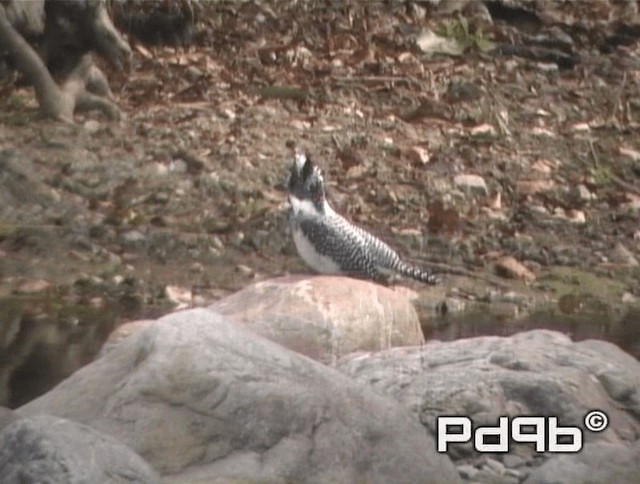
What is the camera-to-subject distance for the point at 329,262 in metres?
4.08

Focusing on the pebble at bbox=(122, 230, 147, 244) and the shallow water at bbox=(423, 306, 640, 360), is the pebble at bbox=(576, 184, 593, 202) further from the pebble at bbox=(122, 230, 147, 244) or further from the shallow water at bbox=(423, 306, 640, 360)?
the pebble at bbox=(122, 230, 147, 244)

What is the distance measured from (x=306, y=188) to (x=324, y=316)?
0.30m

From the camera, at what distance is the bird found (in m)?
4.01

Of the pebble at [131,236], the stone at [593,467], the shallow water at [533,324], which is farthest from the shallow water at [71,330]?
the stone at [593,467]

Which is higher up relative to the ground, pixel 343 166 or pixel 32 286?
pixel 343 166

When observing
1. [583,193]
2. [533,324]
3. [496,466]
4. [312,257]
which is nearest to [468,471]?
[496,466]

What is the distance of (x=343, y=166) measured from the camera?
4.08m

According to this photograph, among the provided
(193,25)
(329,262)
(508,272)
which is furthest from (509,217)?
(193,25)

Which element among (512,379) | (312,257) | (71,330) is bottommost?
(512,379)

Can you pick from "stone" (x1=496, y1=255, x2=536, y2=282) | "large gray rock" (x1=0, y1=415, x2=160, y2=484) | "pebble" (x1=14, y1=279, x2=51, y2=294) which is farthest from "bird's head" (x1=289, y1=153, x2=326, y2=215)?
"large gray rock" (x1=0, y1=415, x2=160, y2=484)

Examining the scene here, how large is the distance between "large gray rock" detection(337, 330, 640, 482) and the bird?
19 cm

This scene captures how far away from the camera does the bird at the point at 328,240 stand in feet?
13.2

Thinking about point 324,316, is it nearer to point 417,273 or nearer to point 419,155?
point 417,273

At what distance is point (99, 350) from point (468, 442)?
85 cm
